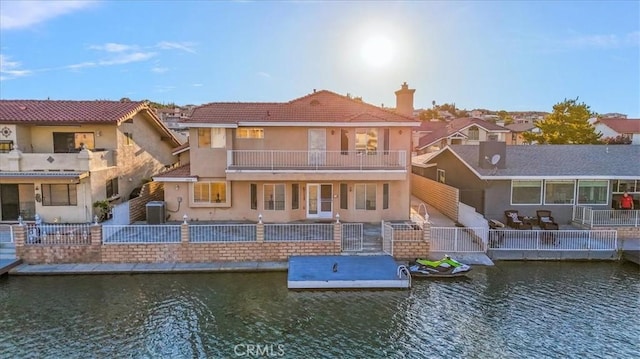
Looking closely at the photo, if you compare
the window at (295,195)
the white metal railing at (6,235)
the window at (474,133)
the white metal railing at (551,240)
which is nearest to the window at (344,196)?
the window at (295,195)

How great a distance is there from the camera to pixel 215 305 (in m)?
13.0

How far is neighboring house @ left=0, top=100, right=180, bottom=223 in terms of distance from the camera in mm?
20469

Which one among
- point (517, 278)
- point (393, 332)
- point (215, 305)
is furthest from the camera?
point (517, 278)

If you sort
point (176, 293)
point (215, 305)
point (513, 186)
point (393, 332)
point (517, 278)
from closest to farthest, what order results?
point (393, 332) → point (215, 305) → point (176, 293) → point (517, 278) → point (513, 186)

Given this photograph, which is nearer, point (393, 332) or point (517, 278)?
point (393, 332)

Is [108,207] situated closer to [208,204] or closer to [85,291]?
[208,204]

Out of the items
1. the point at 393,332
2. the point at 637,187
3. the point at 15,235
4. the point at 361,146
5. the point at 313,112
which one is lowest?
the point at 393,332

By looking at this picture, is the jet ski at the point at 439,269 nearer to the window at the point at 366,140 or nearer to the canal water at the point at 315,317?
the canal water at the point at 315,317

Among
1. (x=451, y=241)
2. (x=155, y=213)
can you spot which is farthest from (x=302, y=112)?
(x=451, y=241)

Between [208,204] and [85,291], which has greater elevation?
[208,204]

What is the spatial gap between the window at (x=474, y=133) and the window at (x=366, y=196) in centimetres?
2532

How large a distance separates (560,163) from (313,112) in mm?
13629

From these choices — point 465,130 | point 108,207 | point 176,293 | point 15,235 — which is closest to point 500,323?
point 176,293

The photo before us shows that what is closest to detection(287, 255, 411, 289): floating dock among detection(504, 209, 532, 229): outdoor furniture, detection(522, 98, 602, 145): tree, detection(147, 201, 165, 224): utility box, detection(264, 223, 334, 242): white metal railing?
detection(264, 223, 334, 242): white metal railing
